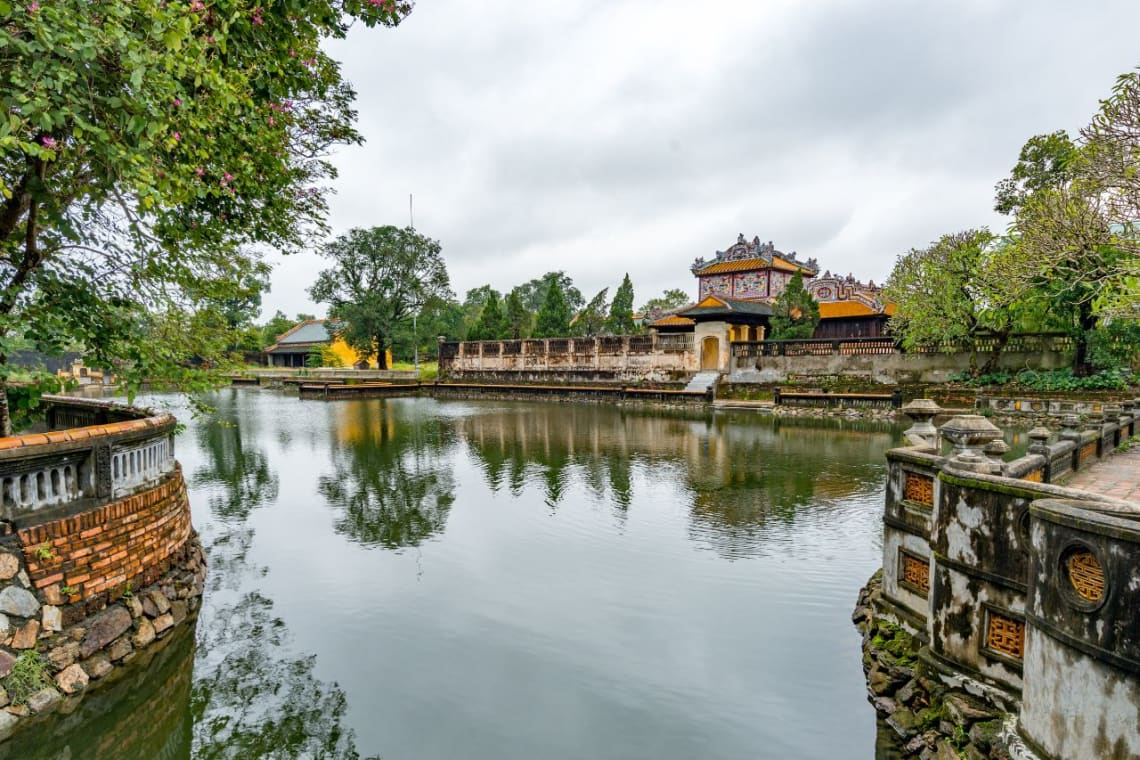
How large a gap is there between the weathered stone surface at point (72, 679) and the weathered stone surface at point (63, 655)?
43 millimetres

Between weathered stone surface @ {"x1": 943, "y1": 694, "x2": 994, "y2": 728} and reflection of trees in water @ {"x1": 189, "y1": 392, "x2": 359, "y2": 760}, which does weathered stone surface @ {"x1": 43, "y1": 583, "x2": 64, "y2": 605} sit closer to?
reflection of trees in water @ {"x1": 189, "y1": 392, "x2": 359, "y2": 760}

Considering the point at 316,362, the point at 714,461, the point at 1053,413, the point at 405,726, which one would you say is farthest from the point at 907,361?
the point at 316,362

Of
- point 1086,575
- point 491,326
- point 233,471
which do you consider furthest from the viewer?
point 491,326

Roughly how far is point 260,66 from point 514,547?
643 cm

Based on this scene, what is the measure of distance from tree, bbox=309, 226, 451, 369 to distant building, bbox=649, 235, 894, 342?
17.6m

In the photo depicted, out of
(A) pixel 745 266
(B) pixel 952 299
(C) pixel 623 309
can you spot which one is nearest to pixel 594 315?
(C) pixel 623 309

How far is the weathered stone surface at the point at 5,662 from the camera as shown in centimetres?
381

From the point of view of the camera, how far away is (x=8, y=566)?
3.87 meters

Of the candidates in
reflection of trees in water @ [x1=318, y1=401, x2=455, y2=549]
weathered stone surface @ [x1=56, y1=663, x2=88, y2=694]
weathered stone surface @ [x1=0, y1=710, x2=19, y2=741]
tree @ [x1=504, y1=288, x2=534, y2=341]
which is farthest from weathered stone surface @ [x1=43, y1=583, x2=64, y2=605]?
tree @ [x1=504, y1=288, x2=534, y2=341]

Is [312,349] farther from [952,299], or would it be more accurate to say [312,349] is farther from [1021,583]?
[1021,583]

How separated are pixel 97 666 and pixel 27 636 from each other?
654 millimetres

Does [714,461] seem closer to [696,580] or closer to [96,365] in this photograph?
[696,580]

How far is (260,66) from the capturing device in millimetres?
5367

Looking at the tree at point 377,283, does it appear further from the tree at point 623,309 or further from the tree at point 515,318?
the tree at point 623,309
